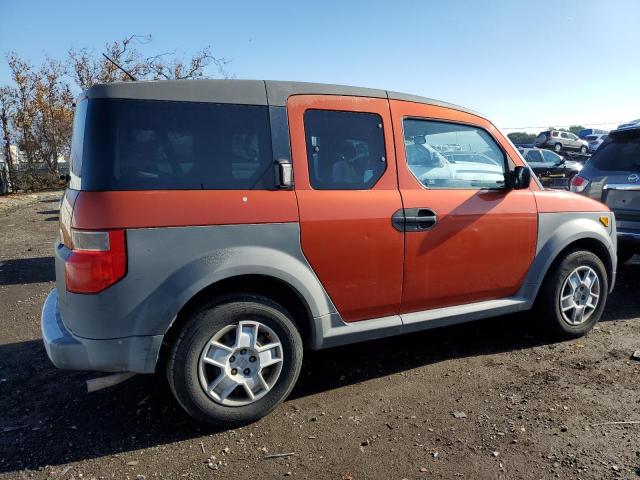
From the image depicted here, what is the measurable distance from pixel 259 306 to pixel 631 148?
17.3 feet

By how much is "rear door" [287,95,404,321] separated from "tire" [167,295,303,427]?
0.42 m

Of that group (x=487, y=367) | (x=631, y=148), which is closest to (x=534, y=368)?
(x=487, y=367)

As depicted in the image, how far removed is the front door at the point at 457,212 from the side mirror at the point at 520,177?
64mm

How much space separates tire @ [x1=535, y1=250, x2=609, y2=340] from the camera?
4.07 meters

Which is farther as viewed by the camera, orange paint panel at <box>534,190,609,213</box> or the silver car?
the silver car

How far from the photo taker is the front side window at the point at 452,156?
3.54 m

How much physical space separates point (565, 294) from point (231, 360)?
287cm

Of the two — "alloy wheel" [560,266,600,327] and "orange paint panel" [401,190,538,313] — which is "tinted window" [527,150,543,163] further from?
"orange paint panel" [401,190,538,313]

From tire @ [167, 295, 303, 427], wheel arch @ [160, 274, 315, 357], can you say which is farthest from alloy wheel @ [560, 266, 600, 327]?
tire @ [167, 295, 303, 427]

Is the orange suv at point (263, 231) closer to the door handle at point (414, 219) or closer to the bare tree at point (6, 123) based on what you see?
the door handle at point (414, 219)

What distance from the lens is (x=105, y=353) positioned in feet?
8.68

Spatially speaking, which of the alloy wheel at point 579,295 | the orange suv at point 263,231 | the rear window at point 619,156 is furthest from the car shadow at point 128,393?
the rear window at point 619,156

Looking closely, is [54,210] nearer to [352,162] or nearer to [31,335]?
[31,335]

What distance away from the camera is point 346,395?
3.38 metres
